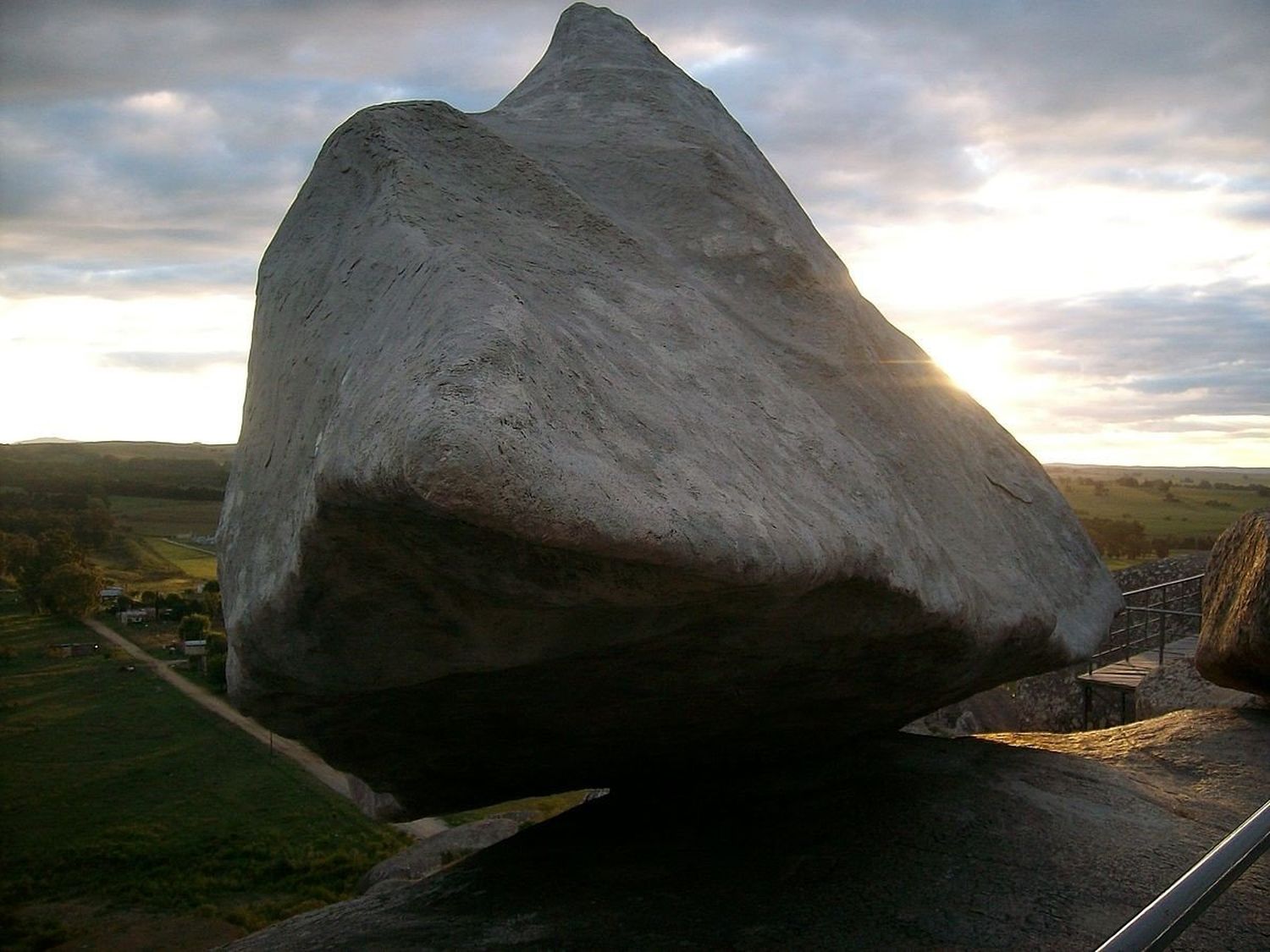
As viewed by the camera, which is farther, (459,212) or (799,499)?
(459,212)

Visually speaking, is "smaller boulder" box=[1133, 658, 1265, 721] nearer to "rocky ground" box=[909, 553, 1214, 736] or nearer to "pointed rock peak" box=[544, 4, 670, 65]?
"rocky ground" box=[909, 553, 1214, 736]

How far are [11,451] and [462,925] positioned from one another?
56.4ft

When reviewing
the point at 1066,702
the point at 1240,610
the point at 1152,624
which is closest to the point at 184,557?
the point at 1066,702

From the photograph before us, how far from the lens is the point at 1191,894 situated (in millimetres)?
1536

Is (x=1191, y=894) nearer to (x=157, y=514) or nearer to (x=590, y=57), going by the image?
(x=590, y=57)

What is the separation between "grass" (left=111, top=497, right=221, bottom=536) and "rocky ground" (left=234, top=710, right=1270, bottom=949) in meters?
13.8

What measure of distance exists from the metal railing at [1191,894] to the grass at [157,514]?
633 inches

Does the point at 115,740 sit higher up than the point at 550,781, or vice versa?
the point at 550,781

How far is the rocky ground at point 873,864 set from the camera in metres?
2.75

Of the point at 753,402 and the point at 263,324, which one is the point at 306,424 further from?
the point at 753,402

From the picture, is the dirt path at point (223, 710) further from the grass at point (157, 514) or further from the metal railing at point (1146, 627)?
the metal railing at point (1146, 627)

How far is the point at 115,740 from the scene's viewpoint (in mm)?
12906

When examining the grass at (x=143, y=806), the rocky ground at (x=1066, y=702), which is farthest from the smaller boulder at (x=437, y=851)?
the rocky ground at (x=1066, y=702)

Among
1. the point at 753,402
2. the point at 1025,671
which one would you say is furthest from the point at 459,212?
the point at 1025,671
